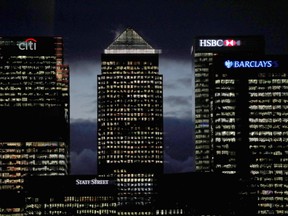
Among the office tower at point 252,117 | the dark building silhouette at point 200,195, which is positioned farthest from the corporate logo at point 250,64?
the dark building silhouette at point 200,195

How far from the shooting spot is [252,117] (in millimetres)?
196000

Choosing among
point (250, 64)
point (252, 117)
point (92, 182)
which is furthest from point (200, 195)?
point (250, 64)

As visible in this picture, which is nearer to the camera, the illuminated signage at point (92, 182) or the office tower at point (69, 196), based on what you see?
the office tower at point (69, 196)

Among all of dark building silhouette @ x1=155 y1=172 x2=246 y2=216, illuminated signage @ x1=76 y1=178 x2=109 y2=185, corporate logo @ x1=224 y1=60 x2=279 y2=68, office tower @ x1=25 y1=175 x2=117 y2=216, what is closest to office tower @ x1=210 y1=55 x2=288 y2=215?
corporate logo @ x1=224 y1=60 x2=279 y2=68

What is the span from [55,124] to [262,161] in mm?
43278

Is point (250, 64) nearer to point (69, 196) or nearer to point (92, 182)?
point (92, 182)

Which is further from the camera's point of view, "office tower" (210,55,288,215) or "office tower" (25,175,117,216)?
"office tower" (210,55,288,215)

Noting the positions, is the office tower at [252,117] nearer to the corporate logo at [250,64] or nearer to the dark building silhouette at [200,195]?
the corporate logo at [250,64]

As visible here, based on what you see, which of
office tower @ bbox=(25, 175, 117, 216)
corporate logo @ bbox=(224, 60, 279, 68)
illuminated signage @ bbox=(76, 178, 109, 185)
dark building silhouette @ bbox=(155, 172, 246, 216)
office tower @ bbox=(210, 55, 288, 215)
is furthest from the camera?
corporate logo @ bbox=(224, 60, 279, 68)

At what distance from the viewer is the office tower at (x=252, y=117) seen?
7692 inches

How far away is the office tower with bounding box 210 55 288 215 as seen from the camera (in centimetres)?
19538

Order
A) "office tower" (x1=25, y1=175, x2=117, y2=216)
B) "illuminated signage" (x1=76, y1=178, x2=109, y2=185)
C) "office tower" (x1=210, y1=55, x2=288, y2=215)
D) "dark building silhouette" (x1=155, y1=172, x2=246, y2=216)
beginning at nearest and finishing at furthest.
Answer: "dark building silhouette" (x1=155, y1=172, x2=246, y2=216)
"office tower" (x1=25, y1=175, x2=117, y2=216)
"illuminated signage" (x1=76, y1=178, x2=109, y2=185)
"office tower" (x1=210, y1=55, x2=288, y2=215)

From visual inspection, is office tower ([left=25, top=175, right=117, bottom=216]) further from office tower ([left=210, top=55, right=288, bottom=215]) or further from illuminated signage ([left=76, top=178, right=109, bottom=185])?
office tower ([left=210, top=55, right=288, bottom=215])

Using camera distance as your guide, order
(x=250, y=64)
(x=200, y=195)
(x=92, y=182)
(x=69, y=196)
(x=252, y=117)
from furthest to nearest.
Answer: (x=250, y=64) < (x=252, y=117) < (x=92, y=182) < (x=69, y=196) < (x=200, y=195)
